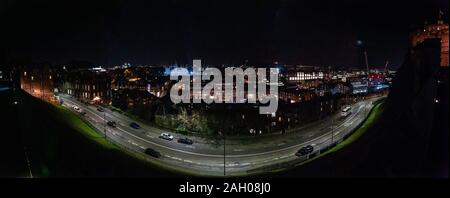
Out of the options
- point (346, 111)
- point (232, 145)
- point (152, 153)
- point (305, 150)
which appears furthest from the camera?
point (232, 145)

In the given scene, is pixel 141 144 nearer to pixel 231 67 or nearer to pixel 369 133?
pixel 231 67

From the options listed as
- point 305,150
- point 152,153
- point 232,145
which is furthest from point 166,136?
point 305,150

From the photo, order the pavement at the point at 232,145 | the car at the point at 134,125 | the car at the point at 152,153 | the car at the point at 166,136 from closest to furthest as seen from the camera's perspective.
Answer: the pavement at the point at 232,145 < the car at the point at 152,153 < the car at the point at 166,136 < the car at the point at 134,125

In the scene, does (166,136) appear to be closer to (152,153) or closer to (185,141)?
(185,141)

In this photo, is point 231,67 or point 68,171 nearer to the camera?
point 68,171

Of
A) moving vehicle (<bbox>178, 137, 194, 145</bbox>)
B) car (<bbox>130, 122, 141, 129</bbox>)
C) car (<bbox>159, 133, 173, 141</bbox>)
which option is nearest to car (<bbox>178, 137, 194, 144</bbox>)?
moving vehicle (<bbox>178, 137, 194, 145</bbox>)

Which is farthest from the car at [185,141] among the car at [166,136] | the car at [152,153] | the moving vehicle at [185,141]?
the car at [152,153]

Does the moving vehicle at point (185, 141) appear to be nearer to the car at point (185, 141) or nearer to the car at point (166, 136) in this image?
the car at point (185, 141)

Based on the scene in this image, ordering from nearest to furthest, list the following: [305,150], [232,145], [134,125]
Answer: [305,150] → [232,145] → [134,125]
